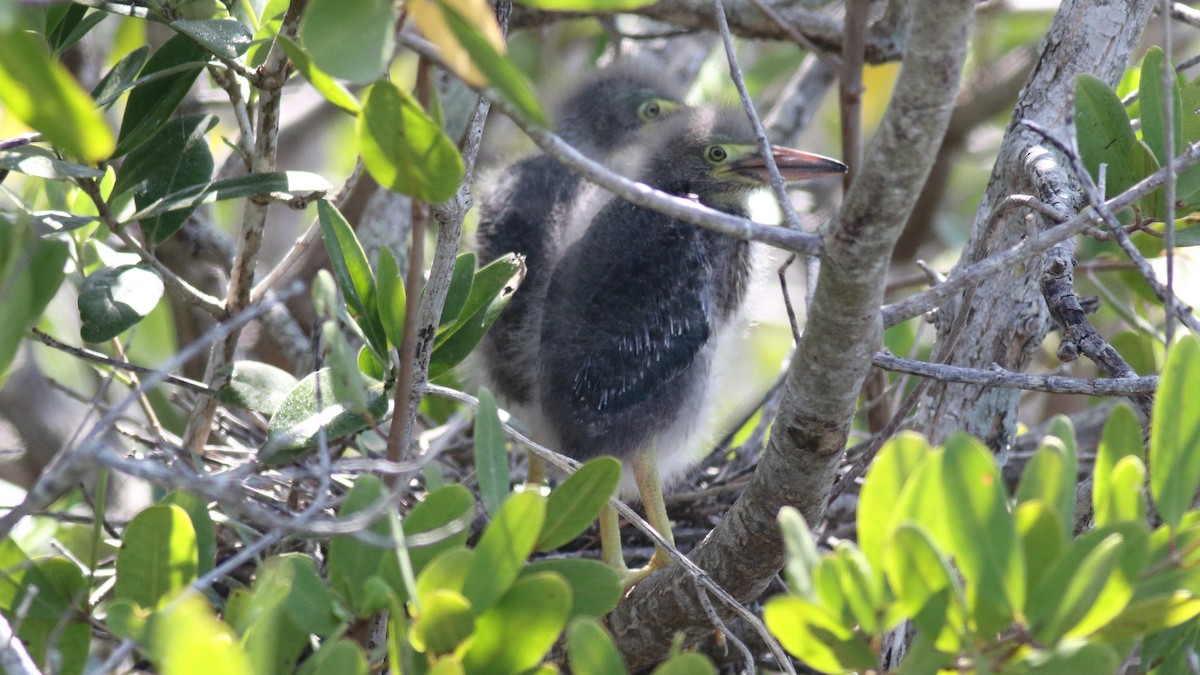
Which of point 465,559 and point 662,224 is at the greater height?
point 662,224

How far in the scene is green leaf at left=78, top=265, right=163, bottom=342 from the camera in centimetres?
156

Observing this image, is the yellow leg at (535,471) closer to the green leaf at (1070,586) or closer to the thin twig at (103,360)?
the thin twig at (103,360)

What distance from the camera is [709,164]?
2.50m

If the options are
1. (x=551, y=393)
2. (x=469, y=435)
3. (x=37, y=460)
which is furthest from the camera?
(x=37, y=460)

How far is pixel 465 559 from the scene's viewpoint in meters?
1.06

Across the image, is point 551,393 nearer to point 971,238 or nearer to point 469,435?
point 469,435

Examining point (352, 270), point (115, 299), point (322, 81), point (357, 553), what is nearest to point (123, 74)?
point (115, 299)

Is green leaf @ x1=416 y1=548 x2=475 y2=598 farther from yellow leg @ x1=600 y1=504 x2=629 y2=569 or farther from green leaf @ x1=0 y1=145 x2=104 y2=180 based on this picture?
yellow leg @ x1=600 y1=504 x2=629 y2=569

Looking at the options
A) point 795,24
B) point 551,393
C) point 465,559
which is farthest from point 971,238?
point 465,559

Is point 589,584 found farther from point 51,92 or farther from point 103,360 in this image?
point 103,360

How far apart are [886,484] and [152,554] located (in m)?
0.79

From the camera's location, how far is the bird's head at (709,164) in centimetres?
247

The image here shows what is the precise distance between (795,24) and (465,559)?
2.16 meters

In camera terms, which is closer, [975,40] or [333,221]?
[333,221]
